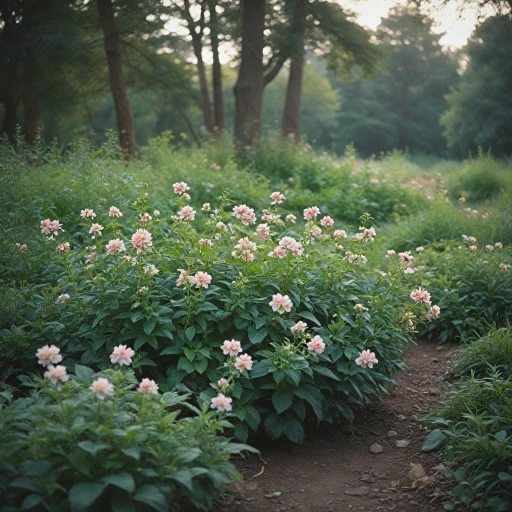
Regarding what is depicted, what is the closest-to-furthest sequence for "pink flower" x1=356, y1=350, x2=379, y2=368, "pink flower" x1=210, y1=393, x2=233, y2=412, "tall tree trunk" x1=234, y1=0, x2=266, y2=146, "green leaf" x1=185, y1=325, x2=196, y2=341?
"pink flower" x1=210, y1=393, x2=233, y2=412 < "pink flower" x1=356, y1=350, x2=379, y2=368 < "green leaf" x1=185, y1=325, x2=196, y2=341 < "tall tree trunk" x1=234, y1=0, x2=266, y2=146

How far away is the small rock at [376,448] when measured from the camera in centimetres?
353

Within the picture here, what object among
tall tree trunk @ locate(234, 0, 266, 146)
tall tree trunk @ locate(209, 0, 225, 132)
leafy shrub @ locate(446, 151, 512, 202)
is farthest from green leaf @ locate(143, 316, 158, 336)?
tall tree trunk @ locate(209, 0, 225, 132)

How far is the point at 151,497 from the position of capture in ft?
7.20

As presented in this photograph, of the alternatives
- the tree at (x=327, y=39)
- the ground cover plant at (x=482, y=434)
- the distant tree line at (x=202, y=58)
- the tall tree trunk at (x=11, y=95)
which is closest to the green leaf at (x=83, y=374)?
the ground cover plant at (x=482, y=434)

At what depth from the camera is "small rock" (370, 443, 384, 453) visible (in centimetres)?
353

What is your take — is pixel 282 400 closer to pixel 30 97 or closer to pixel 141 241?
pixel 141 241

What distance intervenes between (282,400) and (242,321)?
535mm

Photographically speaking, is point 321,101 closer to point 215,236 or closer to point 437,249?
point 437,249

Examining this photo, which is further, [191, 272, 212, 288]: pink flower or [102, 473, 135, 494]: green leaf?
[191, 272, 212, 288]: pink flower

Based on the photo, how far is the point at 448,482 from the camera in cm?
301

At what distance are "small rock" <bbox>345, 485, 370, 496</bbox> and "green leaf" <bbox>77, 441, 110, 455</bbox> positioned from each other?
1497 millimetres

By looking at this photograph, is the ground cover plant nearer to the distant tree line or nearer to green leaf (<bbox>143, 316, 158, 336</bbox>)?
green leaf (<bbox>143, 316, 158, 336</bbox>)

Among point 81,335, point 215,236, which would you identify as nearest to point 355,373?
point 215,236

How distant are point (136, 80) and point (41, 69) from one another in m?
4.02
